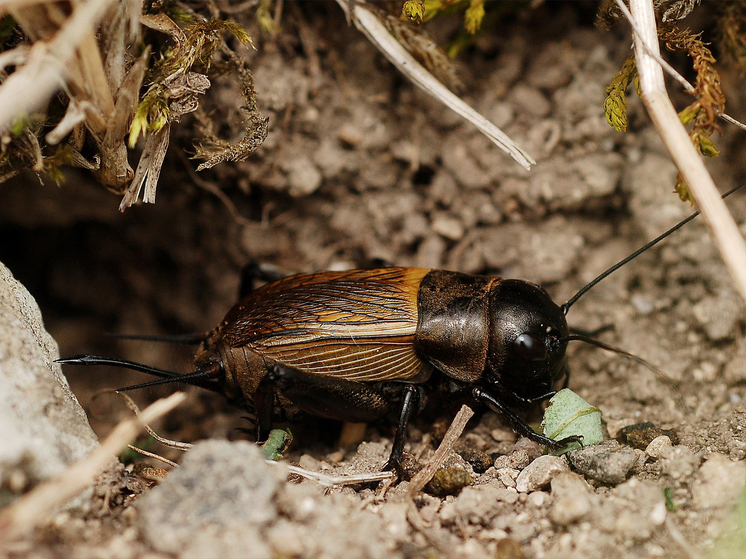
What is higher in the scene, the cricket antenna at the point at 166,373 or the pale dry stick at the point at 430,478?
the pale dry stick at the point at 430,478

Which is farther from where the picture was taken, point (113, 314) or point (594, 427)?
point (113, 314)

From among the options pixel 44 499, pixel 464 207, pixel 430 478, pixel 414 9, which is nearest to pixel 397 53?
pixel 414 9

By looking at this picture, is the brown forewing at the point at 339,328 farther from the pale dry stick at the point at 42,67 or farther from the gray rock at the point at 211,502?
the pale dry stick at the point at 42,67

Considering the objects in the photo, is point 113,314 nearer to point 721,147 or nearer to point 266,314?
point 266,314

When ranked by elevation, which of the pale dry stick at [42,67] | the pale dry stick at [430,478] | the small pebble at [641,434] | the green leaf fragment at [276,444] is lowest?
the green leaf fragment at [276,444]

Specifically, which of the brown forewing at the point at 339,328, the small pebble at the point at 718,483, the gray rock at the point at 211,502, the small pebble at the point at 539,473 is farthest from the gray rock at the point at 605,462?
the gray rock at the point at 211,502

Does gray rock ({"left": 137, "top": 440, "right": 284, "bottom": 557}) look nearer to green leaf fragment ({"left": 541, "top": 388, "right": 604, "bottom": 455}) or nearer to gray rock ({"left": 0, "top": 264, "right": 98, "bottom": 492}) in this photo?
gray rock ({"left": 0, "top": 264, "right": 98, "bottom": 492})

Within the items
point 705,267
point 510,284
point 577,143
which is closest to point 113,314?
point 510,284
